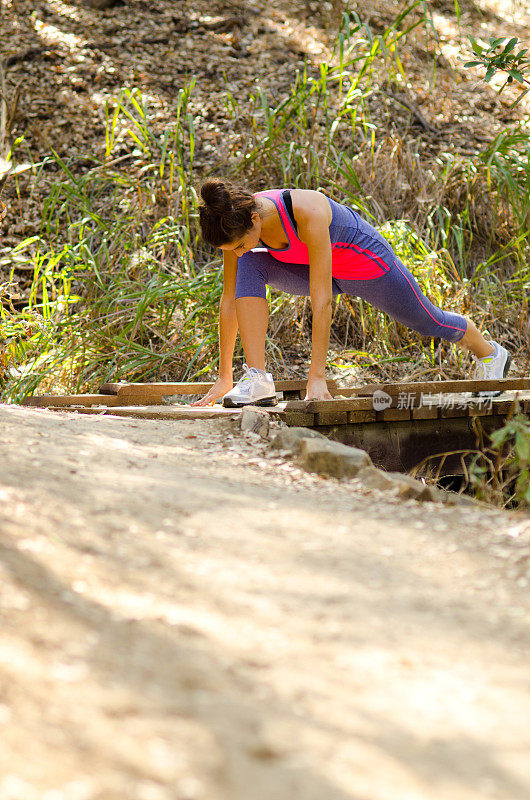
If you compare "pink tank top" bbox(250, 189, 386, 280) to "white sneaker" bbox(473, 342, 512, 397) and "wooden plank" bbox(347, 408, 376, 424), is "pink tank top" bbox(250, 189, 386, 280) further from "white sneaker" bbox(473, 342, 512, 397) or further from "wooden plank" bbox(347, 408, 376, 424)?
"white sneaker" bbox(473, 342, 512, 397)

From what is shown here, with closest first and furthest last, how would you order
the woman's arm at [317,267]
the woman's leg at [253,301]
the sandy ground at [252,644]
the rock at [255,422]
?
the sandy ground at [252,644], the rock at [255,422], the woman's arm at [317,267], the woman's leg at [253,301]

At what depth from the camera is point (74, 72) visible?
23.5 ft

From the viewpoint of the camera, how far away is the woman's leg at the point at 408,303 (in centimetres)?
322

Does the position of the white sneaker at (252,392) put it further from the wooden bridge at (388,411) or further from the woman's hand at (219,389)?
the woman's hand at (219,389)

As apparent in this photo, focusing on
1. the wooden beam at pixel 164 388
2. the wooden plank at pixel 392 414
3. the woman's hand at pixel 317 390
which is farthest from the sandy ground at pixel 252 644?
the wooden beam at pixel 164 388

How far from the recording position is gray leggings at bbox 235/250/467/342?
3137 mm

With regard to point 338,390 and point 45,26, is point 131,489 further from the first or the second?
point 45,26

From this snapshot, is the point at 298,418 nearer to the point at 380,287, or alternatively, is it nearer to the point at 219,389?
the point at 219,389

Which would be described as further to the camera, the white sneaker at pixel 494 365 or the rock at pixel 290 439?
the white sneaker at pixel 494 365

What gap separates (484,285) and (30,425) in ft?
11.8

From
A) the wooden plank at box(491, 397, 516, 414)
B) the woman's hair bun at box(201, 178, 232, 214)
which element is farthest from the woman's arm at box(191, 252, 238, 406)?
the wooden plank at box(491, 397, 516, 414)

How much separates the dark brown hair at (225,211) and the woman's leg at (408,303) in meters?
0.67

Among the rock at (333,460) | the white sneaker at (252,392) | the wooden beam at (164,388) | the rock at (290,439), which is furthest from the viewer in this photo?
the wooden beam at (164,388)

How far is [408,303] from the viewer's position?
10.6 ft
